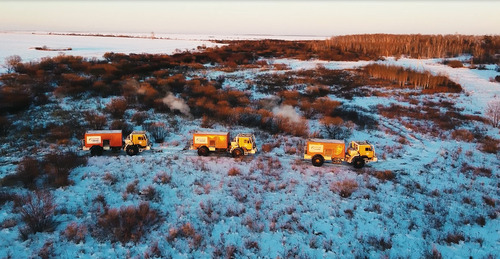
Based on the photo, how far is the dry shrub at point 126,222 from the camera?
34.4 ft

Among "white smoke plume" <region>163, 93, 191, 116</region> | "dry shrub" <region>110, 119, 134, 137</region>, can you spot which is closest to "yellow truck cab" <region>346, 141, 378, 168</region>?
"white smoke plume" <region>163, 93, 191, 116</region>

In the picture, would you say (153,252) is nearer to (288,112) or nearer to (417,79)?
(288,112)

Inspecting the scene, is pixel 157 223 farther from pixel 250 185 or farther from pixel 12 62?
pixel 12 62

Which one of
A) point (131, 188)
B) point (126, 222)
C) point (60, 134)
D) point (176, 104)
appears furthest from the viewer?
point (176, 104)

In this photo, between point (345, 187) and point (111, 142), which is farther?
point (111, 142)

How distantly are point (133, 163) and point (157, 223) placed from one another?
581cm

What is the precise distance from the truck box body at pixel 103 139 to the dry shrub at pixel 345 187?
11.6 meters

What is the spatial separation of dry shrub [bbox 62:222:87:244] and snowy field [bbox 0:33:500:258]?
0.24 ft

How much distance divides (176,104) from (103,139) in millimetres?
11083

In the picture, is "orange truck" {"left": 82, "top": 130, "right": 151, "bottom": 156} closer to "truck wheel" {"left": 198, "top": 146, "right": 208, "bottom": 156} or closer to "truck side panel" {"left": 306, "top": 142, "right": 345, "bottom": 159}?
"truck wheel" {"left": 198, "top": 146, "right": 208, "bottom": 156}

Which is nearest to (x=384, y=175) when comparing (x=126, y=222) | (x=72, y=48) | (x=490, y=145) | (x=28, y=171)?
(x=490, y=145)

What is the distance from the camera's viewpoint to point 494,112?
2744 centimetres

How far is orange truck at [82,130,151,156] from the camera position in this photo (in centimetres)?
1681

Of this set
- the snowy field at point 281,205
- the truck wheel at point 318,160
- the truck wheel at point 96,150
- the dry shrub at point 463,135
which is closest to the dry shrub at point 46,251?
the snowy field at point 281,205
